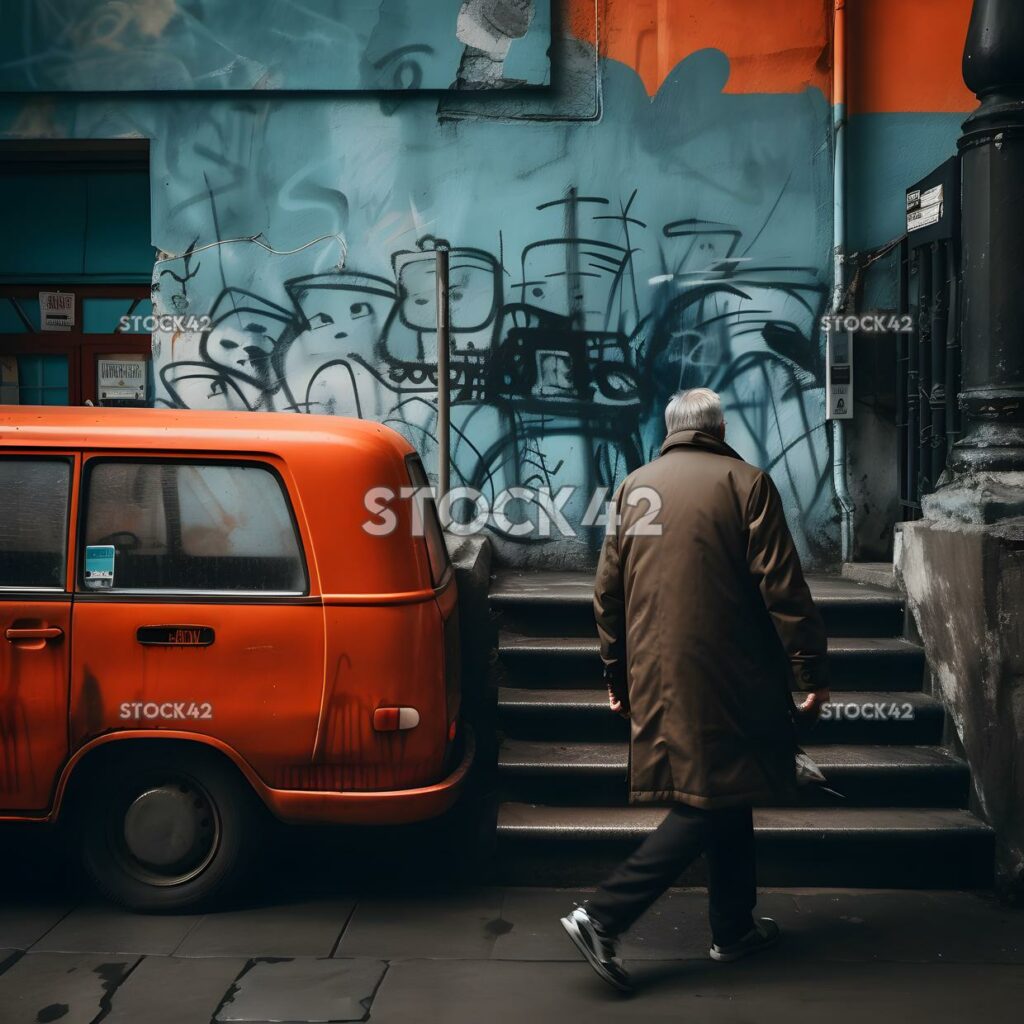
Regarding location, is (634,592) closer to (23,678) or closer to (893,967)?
(893,967)

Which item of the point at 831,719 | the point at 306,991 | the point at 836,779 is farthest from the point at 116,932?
the point at 831,719

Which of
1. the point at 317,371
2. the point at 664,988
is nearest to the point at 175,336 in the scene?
the point at 317,371

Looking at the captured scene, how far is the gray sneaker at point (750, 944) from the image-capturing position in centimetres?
400

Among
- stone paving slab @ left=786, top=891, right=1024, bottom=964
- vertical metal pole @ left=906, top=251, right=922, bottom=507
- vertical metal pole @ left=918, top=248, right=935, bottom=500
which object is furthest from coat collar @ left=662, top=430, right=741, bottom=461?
vertical metal pole @ left=906, top=251, right=922, bottom=507

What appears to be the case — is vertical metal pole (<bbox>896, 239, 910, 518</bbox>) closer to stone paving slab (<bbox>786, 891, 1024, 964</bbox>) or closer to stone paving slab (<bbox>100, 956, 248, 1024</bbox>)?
stone paving slab (<bbox>786, 891, 1024, 964</bbox>)

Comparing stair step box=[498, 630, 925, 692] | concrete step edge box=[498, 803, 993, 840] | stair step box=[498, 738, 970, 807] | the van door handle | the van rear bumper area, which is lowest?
concrete step edge box=[498, 803, 993, 840]

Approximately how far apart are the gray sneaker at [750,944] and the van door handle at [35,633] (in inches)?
99.6

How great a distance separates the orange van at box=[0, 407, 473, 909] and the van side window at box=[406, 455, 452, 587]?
19 centimetres

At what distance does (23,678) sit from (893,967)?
3148 mm

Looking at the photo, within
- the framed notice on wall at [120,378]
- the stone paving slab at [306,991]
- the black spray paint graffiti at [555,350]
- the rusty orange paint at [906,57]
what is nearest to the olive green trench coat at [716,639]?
the stone paving slab at [306,991]

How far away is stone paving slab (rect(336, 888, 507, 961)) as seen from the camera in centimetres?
411

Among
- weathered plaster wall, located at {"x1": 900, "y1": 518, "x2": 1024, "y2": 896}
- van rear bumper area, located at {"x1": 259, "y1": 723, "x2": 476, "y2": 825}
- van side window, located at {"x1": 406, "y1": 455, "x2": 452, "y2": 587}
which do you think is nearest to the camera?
van rear bumper area, located at {"x1": 259, "y1": 723, "x2": 476, "y2": 825}

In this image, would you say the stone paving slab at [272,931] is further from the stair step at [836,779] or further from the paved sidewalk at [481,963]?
the stair step at [836,779]

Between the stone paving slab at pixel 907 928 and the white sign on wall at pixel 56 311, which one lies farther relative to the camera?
the white sign on wall at pixel 56 311
